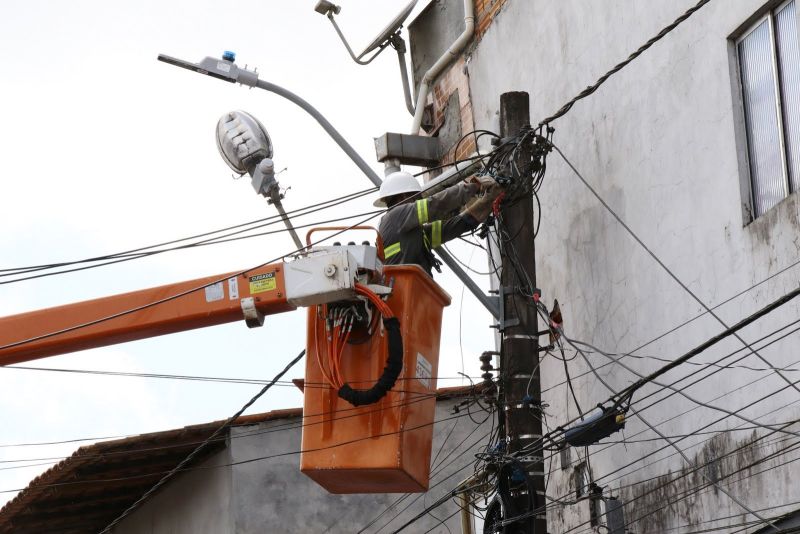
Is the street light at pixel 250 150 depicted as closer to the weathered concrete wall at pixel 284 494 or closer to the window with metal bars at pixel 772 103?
the weathered concrete wall at pixel 284 494

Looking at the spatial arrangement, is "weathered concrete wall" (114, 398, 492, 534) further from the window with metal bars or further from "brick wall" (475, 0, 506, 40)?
the window with metal bars

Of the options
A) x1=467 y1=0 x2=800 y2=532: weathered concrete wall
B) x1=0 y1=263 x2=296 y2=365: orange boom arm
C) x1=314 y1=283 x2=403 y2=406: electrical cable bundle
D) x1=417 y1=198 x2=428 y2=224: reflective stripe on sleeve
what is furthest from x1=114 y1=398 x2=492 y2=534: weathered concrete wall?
x1=314 y1=283 x2=403 y2=406: electrical cable bundle

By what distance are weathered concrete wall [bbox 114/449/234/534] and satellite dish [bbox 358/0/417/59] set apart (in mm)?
4358

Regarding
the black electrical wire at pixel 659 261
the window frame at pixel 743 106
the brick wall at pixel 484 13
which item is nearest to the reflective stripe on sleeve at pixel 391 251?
the black electrical wire at pixel 659 261

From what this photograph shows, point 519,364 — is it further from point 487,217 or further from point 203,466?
point 203,466

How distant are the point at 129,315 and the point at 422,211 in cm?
217

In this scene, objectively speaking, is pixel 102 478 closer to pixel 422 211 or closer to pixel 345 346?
pixel 345 346

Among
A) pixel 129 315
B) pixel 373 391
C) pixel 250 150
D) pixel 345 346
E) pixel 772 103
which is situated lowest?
pixel 373 391

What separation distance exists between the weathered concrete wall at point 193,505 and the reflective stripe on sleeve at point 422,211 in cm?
511

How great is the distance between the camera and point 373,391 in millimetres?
9414

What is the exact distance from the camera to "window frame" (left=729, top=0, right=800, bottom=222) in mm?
8812

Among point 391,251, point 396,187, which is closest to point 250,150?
point 396,187

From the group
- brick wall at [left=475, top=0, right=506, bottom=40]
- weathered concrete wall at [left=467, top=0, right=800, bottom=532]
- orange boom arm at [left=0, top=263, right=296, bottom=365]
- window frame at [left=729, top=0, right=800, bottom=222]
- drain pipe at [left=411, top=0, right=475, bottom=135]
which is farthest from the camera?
drain pipe at [left=411, top=0, right=475, bottom=135]

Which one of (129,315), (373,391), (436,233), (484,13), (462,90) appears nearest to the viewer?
(373,391)
